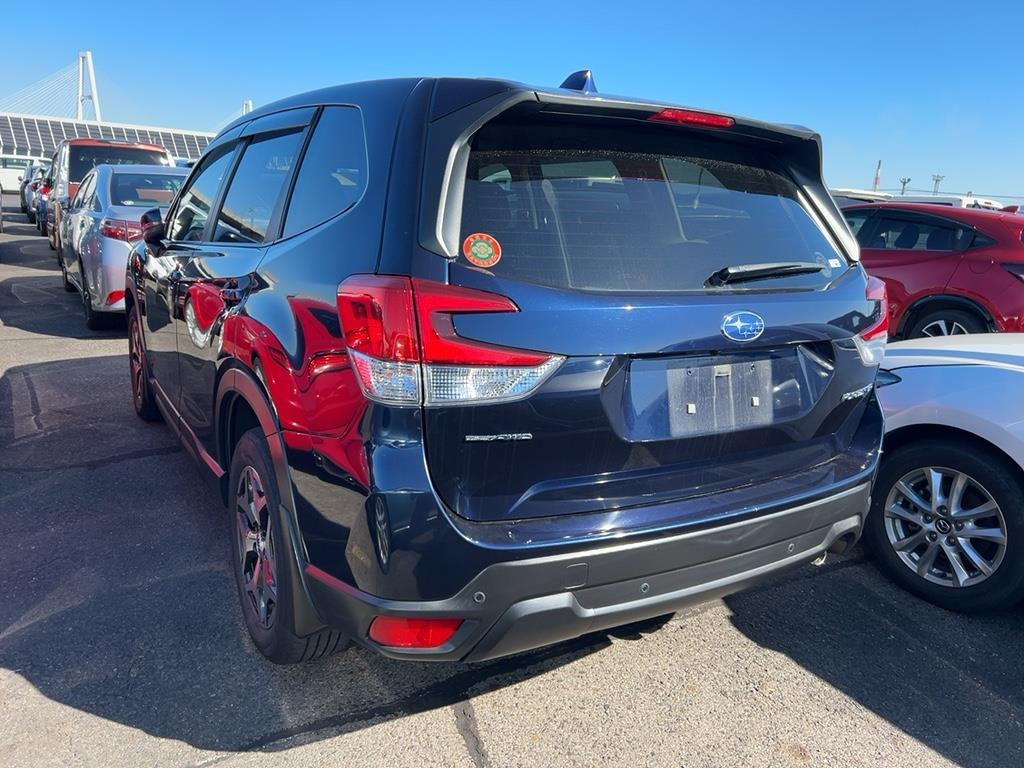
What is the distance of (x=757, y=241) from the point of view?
2414 mm

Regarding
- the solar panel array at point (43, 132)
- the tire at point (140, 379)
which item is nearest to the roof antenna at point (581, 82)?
the tire at point (140, 379)

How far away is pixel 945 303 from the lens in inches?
281

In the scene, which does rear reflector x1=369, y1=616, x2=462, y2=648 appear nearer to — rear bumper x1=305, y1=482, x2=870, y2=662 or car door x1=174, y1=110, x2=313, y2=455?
rear bumper x1=305, y1=482, x2=870, y2=662

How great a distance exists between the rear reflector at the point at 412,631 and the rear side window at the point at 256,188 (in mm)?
1463

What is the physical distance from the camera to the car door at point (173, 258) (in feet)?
11.6

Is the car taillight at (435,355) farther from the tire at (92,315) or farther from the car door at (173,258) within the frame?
the tire at (92,315)

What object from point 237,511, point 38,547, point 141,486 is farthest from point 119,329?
point 237,511

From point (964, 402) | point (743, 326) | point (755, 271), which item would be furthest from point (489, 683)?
point (964, 402)

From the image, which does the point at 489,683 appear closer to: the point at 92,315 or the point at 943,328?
the point at 943,328

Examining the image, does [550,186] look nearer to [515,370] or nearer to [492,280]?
[492,280]

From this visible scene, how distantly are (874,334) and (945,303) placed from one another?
5.39 metres

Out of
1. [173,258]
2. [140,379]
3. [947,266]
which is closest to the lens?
[173,258]

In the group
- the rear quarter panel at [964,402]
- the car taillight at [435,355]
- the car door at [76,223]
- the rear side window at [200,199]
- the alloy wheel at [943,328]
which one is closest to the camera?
the car taillight at [435,355]

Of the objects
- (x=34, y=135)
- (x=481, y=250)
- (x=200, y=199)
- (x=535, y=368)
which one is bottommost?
(x=34, y=135)
